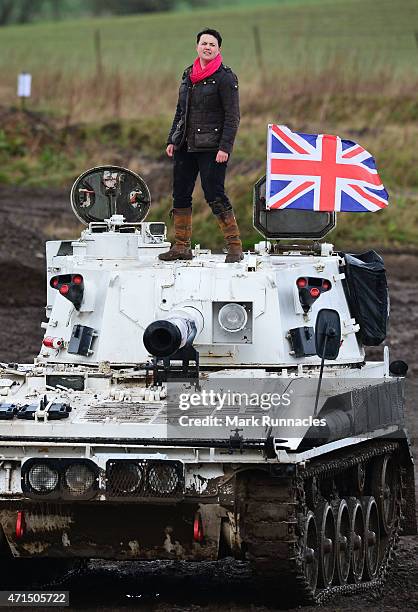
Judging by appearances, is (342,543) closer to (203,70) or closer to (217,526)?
(217,526)

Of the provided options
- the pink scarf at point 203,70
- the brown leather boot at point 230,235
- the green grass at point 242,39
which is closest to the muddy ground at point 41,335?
the brown leather boot at point 230,235

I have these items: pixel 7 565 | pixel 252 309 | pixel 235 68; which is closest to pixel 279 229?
pixel 252 309

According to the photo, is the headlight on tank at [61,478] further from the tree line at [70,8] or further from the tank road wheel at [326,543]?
the tree line at [70,8]

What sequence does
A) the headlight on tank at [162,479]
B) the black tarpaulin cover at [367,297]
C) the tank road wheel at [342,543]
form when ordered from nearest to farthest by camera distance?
the headlight on tank at [162,479]
the tank road wheel at [342,543]
the black tarpaulin cover at [367,297]

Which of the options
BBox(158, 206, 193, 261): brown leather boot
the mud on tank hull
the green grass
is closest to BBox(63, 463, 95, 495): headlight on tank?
the mud on tank hull

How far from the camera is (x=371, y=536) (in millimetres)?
16453

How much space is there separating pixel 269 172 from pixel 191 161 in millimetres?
1050

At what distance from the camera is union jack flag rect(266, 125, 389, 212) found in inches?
698

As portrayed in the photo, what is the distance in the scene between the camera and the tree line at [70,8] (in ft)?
189

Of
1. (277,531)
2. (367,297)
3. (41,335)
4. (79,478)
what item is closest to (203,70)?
(367,297)

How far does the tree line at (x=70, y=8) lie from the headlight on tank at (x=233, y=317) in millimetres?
42092

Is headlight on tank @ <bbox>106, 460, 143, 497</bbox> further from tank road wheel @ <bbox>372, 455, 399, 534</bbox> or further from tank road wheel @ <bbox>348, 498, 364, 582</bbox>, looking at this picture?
tank road wheel @ <bbox>372, 455, 399, 534</bbox>

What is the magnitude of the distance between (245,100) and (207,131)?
23828 millimetres

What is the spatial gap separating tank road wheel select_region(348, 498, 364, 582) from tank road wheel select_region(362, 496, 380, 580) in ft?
0.29
